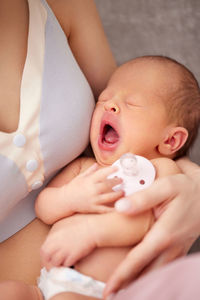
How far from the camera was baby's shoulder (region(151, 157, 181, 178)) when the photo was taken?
833mm

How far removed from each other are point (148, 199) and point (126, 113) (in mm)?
260

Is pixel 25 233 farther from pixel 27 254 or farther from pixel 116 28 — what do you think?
pixel 116 28

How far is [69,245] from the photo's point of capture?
0.73 meters

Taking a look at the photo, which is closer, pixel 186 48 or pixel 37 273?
pixel 37 273

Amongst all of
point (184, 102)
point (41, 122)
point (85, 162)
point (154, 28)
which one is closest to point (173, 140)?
point (184, 102)

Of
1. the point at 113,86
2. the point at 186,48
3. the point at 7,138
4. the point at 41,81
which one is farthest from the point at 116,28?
the point at 7,138

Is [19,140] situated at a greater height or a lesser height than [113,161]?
greater

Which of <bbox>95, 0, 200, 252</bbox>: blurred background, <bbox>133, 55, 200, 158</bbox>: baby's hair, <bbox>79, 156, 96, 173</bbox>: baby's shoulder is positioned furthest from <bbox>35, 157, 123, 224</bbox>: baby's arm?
<bbox>95, 0, 200, 252</bbox>: blurred background

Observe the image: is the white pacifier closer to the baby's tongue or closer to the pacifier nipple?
the pacifier nipple

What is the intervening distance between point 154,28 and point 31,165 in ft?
3.32

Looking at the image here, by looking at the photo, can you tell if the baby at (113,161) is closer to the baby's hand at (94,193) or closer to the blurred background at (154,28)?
the baby's hand at (94,193)

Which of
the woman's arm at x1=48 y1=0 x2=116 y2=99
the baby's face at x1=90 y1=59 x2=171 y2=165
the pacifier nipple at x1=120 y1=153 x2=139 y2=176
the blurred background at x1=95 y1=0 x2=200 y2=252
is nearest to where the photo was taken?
the pacifier nipple at x1=120 y1=153 x2=139 y2=176

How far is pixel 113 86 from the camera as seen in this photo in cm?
95

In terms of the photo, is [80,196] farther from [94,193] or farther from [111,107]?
[111,107]
